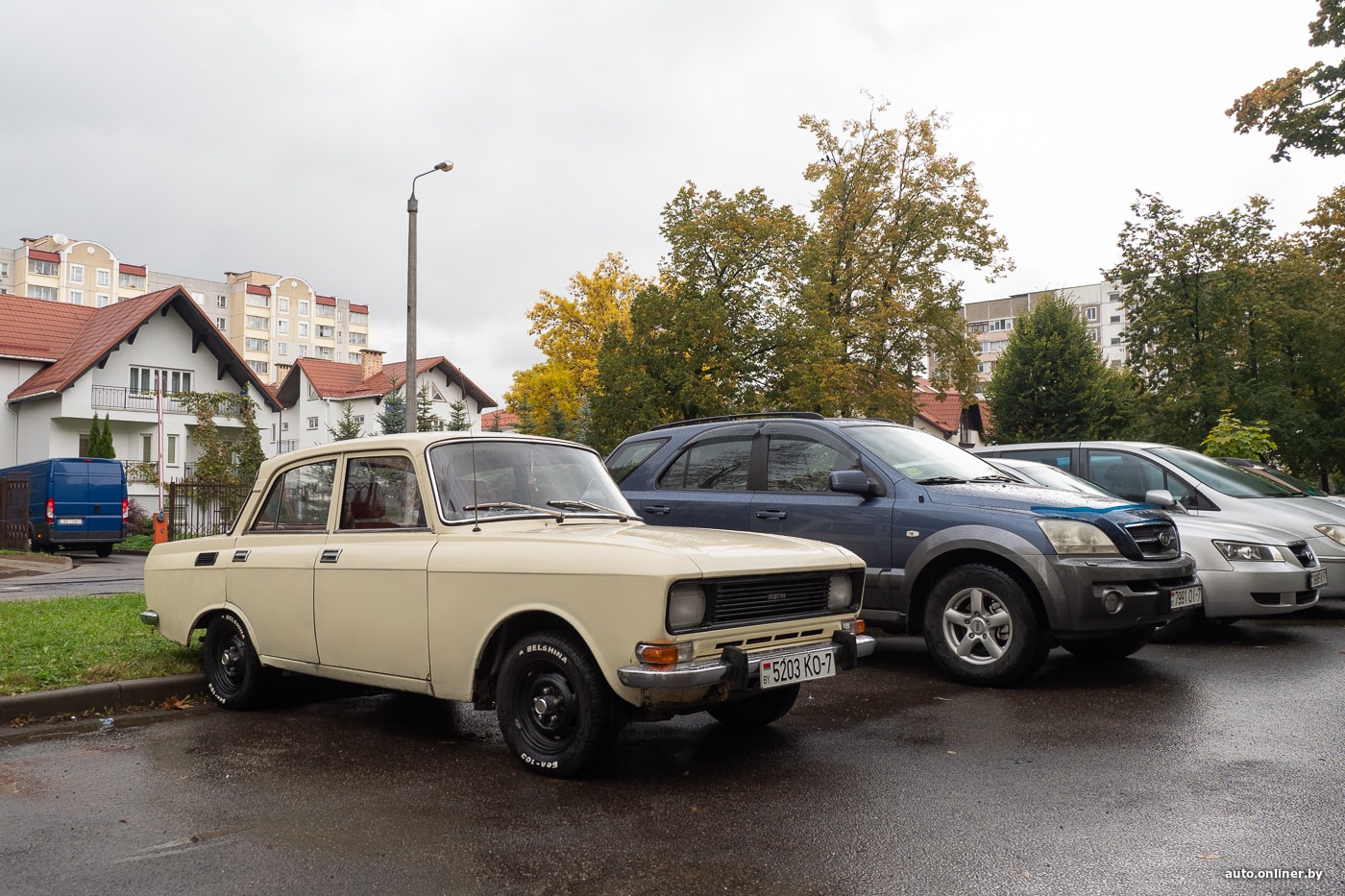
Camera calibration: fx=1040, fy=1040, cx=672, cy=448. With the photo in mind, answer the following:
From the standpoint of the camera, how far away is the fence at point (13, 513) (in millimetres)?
24812

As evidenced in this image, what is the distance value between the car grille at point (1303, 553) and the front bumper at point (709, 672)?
5.73m

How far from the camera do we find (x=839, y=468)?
7836 millimetres

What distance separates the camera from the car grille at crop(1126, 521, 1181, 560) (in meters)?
6.98

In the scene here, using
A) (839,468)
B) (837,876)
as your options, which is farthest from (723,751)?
(839,468)

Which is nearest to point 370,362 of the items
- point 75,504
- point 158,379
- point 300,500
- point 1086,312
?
point 158,379

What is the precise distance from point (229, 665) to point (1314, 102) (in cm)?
2074

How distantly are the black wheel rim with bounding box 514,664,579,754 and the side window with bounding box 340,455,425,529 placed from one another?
1.16m

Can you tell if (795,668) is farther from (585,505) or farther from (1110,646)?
(1110,646)

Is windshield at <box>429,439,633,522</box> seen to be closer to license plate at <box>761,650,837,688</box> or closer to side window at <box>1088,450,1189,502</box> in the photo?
license plate at <box>761,650,837,688</box>

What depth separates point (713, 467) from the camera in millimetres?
8477

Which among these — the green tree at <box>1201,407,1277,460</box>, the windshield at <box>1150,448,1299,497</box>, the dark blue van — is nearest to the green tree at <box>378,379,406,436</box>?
the dark blue van

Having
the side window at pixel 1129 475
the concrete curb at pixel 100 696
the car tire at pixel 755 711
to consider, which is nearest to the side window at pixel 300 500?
the concrete curb at pixel 100 696

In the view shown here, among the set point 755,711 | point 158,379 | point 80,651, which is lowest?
point 755,711

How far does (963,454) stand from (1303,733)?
3.44 metres
